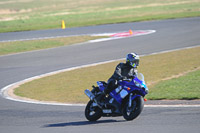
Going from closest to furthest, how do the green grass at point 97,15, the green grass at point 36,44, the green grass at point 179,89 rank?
the green grass at point 179,89, the green grass at point 36,44, the green grass at point 97,15

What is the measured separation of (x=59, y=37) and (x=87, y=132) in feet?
77.2

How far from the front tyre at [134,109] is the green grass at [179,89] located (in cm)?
273

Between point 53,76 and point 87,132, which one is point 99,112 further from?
point 53,76

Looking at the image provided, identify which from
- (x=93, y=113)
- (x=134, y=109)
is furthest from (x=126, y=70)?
(x=93, y=113)

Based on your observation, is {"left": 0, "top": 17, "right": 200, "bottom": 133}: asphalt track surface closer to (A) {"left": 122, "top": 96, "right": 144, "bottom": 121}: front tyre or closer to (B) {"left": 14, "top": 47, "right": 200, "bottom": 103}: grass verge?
(A) {"left": 122, "top": 96, "right": 144, "bottom": 121}: front tyre

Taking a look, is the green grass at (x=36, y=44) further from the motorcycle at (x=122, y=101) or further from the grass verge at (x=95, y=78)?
the motorcycle at (x=122, y=101)

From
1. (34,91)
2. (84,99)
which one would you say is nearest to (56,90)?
(34,91)

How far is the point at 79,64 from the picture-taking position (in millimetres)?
19766

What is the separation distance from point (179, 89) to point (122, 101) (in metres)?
3.69

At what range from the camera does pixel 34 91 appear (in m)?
14.4

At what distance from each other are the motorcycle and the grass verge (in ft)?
8.53

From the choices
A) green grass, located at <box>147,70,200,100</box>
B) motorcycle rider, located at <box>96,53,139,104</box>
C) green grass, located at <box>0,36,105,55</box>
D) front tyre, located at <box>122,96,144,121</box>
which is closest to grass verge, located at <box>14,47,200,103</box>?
green grass, located at <box>147,70,200,100</box>

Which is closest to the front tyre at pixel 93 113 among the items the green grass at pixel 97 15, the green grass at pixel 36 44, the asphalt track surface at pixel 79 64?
the asphalt track surface at pixel 79 64

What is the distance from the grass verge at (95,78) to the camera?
1292cm
